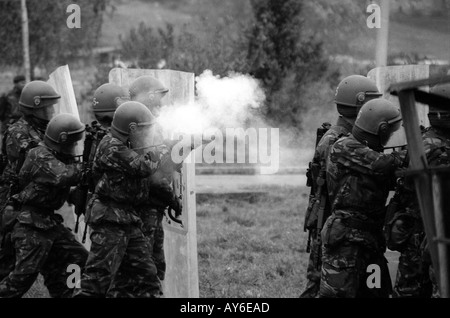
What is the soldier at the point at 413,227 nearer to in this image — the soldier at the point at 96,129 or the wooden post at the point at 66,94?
the soldier at the point at 96,129

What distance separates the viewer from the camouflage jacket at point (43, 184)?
7105mm

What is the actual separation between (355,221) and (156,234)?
6.77 feet

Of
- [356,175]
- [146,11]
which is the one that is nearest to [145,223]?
[356,175]

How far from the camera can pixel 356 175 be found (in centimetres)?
636

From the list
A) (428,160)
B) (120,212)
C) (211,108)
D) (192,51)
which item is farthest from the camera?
(192,51)

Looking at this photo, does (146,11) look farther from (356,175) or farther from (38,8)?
(356,175)

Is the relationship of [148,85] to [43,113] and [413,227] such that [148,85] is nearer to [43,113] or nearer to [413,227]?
[43,113]

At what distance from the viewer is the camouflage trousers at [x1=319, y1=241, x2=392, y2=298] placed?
6.30 meters

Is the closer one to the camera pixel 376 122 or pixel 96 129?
pixel 376 122

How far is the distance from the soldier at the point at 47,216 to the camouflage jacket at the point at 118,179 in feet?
1.40

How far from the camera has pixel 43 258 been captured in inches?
284

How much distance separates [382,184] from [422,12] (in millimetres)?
12168

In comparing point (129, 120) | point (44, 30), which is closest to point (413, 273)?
point (129, 120)
